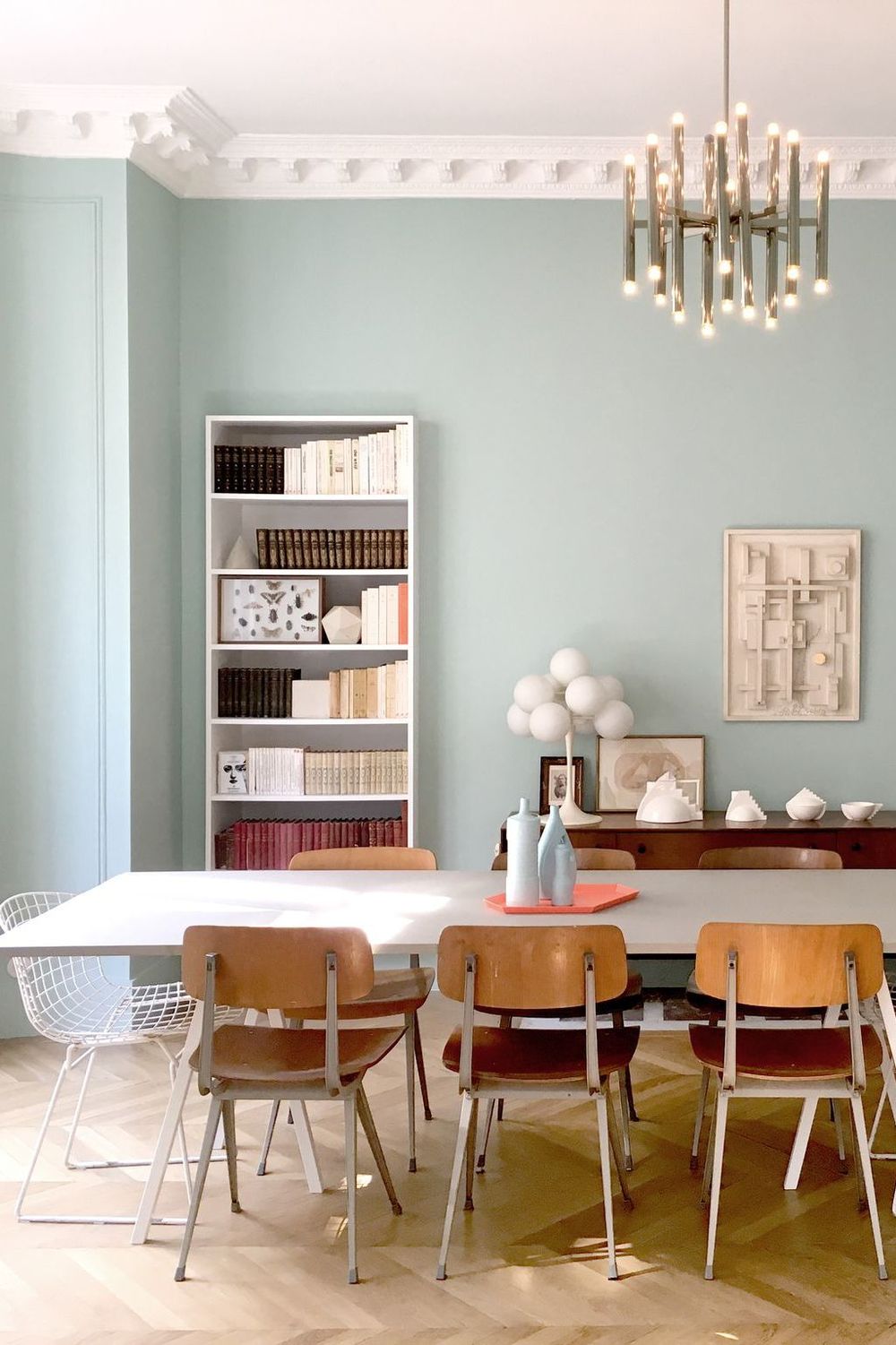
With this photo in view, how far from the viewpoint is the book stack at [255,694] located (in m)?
5.40

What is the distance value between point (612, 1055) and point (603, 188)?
3848mm

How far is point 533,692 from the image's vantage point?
520 centimetres

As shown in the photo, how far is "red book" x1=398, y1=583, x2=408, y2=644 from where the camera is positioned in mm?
5371

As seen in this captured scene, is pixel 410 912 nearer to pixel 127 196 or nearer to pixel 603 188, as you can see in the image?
pixel 127 196

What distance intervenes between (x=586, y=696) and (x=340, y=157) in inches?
101

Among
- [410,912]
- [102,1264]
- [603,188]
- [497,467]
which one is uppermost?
[603,188]

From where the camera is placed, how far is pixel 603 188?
17.8 ft

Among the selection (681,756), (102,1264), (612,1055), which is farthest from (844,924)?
(681,756)

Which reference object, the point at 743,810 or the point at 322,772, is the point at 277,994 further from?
the point at 743,810

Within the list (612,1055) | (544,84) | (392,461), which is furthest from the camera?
(392,461)

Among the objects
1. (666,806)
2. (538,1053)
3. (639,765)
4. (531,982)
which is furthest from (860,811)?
(531,982)

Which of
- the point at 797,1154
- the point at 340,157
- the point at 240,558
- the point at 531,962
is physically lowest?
the point at 797,1154

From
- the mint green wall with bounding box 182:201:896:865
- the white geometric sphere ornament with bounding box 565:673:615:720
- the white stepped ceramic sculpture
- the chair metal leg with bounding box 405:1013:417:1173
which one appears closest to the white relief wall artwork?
the mint green wall with bounding box 182:201:896:865

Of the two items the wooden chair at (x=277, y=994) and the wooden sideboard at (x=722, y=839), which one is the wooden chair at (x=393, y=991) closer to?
the wooden chair at (x=277, y=994)
